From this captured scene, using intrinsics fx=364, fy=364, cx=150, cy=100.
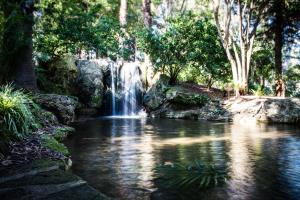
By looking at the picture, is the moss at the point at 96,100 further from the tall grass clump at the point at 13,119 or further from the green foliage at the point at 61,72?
the tall grass clump at the point at 13,119

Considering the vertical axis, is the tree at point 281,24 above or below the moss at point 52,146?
above

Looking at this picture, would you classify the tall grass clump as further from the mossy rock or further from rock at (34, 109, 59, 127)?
the mossy rock

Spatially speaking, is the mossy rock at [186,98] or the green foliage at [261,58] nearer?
the mossy rock at [186,98]

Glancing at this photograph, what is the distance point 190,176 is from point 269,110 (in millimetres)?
13085

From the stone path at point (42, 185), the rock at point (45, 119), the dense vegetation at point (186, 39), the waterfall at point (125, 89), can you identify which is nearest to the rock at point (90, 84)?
the dense vegetation at point (186, 39)

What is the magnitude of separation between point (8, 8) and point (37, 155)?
5.59m

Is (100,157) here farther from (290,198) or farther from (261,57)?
(261,57)

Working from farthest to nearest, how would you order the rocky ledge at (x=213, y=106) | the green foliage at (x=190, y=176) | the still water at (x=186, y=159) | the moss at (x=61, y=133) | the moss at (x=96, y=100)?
the moss at (x=96, y=100), the rocky ledge at (x=213, y=106), the moss at (x=61, y=133), the green foliage at (x=190, y=176), the still water at (x=186, y=159)

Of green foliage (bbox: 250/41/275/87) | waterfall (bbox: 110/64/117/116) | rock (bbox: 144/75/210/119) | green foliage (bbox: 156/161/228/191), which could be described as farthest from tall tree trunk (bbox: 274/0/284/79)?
green foliage (bbox: 156/161/228/191)

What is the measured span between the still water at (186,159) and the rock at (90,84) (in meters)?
8.18

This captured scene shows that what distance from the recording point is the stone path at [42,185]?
422cm

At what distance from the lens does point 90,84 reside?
20.6 metres

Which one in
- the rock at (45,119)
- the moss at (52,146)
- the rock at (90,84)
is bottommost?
the moss at (52,146)

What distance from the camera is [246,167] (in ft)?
23.3
